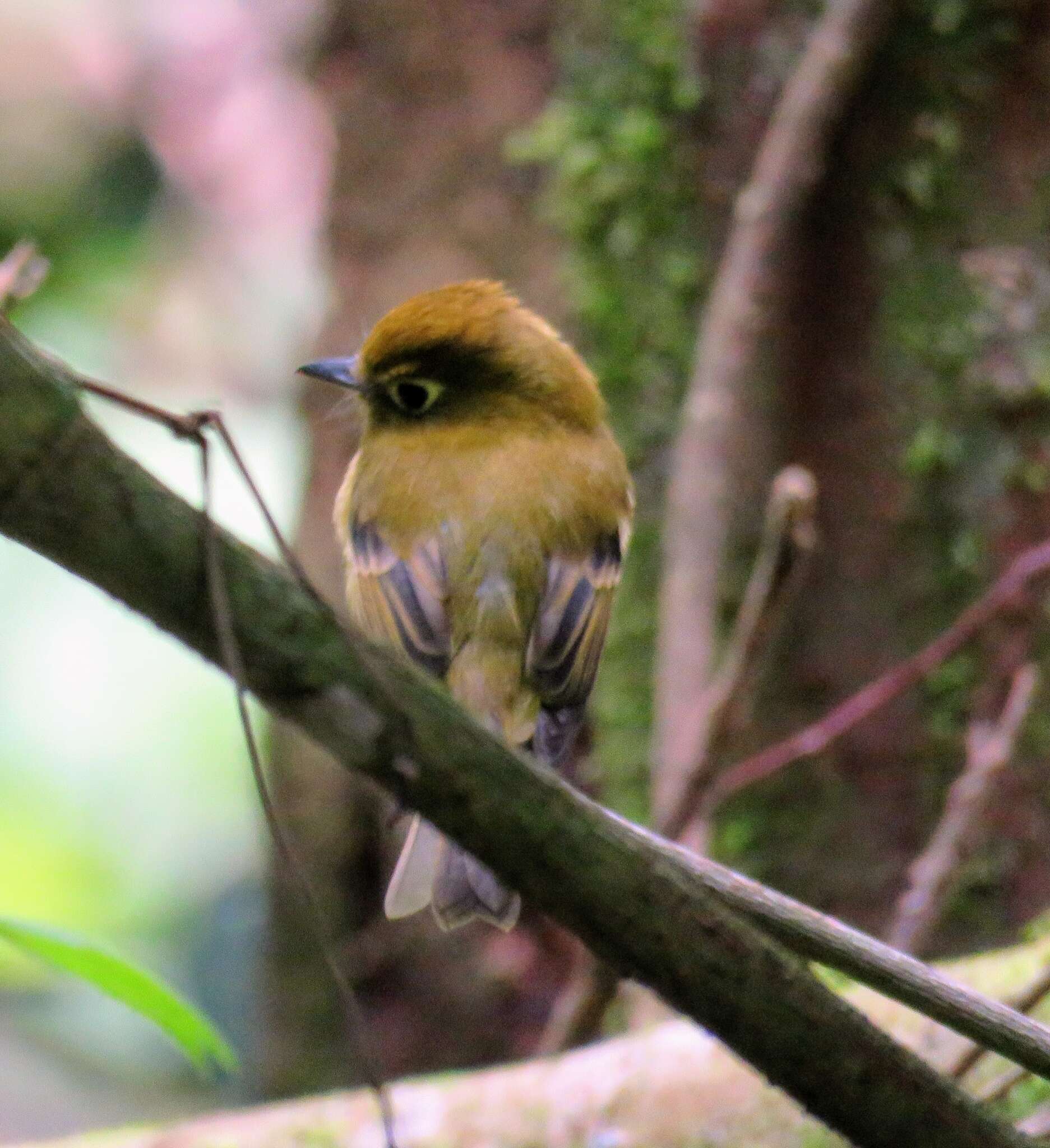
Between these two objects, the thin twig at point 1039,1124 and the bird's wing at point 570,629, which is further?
the bird's wing at point 570,629

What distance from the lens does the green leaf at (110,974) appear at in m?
1.27

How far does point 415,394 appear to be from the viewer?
97.8 inches

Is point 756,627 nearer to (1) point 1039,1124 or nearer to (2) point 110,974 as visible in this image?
(1) point 1039,1124

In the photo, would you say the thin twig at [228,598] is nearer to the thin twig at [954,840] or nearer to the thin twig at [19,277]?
the thin twig at [19,277]

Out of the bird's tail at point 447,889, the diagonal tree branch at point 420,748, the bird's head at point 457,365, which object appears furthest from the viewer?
the bird's head at point 457,365

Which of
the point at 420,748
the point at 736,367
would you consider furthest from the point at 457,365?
the point at 420,748

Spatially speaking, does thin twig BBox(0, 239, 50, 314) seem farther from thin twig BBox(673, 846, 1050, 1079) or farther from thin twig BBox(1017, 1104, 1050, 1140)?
thin twig BBox(1017, 1104, 1050, 1140)

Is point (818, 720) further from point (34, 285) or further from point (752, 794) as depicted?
point (34, 285)

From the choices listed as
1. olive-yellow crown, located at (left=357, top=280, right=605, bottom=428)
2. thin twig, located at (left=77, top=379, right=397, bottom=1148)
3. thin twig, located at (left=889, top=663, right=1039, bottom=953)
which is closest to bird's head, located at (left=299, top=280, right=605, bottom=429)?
olive-yellow crown, located at (left=357, top=280, right=605, bottom=428)

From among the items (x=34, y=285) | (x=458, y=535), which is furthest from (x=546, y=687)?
(x=34, y=285)

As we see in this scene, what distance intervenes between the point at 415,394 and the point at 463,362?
0.31ft

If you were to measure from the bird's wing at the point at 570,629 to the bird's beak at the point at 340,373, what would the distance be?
48 cm

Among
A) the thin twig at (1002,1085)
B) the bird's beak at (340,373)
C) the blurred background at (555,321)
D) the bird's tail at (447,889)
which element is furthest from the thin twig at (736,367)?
the bird's tail at (447,889)

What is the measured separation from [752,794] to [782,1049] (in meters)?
1.90
